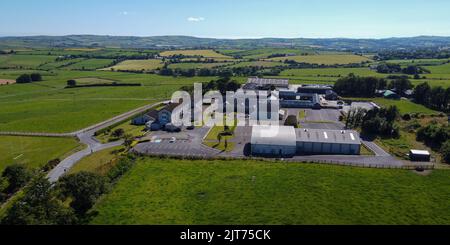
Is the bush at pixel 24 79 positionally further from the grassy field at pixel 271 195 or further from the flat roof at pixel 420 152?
the flat roof at pixel 420 152

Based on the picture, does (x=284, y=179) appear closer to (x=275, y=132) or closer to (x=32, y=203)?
(x=275, y=132)

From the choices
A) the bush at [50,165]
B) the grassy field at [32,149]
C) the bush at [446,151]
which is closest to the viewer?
the bush at [50,165]

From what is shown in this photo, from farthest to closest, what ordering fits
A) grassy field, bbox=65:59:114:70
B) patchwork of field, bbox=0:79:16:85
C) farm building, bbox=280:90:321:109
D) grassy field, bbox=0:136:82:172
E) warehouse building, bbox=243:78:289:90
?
grassy field, bbox=65:59:114:70 < patchwork of field, bbox=0:79:16:85 < warehouse building, bbox=243:78:289:90 < farm building, bbox=280:90:321:109 < grassy field, bbox=0:136:82:172

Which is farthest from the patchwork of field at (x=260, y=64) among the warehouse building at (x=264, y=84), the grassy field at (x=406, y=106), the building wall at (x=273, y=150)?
the building wall at (x=273, y=150)

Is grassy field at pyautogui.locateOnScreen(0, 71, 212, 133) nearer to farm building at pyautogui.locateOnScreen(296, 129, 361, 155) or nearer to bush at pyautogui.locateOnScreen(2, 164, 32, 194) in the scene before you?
bush at pyautogui.locateOnScreen(2, 164, 32, 194)

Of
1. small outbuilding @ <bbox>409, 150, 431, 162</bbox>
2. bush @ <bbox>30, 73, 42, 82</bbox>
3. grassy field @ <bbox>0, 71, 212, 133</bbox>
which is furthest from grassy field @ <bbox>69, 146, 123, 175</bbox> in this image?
bush @ <bbox>30, 73, 42, 82</bbox>

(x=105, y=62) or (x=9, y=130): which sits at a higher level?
(x=105, y=62)

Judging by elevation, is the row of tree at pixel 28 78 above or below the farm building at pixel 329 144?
above
